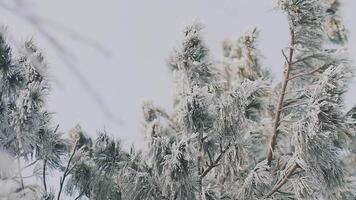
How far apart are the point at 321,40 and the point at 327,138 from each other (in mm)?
1088

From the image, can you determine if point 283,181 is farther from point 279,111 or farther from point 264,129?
point 264,129

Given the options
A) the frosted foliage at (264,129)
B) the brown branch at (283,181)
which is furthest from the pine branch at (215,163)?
the brown branch at (283,181)

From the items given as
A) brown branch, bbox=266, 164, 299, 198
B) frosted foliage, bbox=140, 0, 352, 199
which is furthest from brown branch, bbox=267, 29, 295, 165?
brown branch, bbox=266, 164, 299, 198

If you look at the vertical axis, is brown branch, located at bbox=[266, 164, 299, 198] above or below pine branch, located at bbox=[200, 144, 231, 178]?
below

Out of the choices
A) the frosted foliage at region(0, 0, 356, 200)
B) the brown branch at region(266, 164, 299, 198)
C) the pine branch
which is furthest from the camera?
the pine branch

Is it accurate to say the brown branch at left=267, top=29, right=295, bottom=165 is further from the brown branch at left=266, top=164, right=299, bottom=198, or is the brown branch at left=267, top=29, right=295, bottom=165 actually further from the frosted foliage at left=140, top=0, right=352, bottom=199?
the brown branch at left=266, top=164, right=299, bottom=198

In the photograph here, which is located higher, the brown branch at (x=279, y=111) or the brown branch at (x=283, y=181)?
the brown branch at (x=279, y=111)

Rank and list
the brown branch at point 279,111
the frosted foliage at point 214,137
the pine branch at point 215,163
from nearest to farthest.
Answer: the frosted foliage at point 214,137, the pine branch at point 215,163, the brown branch at point 279,111

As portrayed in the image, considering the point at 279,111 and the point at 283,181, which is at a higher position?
the point at 279,111

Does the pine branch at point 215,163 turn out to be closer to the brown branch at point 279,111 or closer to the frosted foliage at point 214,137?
the frosted foliage at point 214,137

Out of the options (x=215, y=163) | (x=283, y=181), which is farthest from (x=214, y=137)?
(x=283, y=181)

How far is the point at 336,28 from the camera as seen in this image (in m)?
7.18

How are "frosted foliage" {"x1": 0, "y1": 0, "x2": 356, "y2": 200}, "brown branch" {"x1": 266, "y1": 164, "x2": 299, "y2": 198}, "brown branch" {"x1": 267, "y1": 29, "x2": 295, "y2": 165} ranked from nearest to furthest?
"frosted foliage" {"x1": 0, "y1": 0, "x2": 356, "y2": 200} → "brown branch" {"x1": 266, "y1": 164, "x2": 299, "y2": 198} → "brown branch" {"x1": 267, "y1": 29, "x2": 295, "y2": 165}

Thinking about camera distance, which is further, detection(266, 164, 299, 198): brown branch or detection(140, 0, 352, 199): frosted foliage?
detection(266, 164, 299, 198): brown branch
